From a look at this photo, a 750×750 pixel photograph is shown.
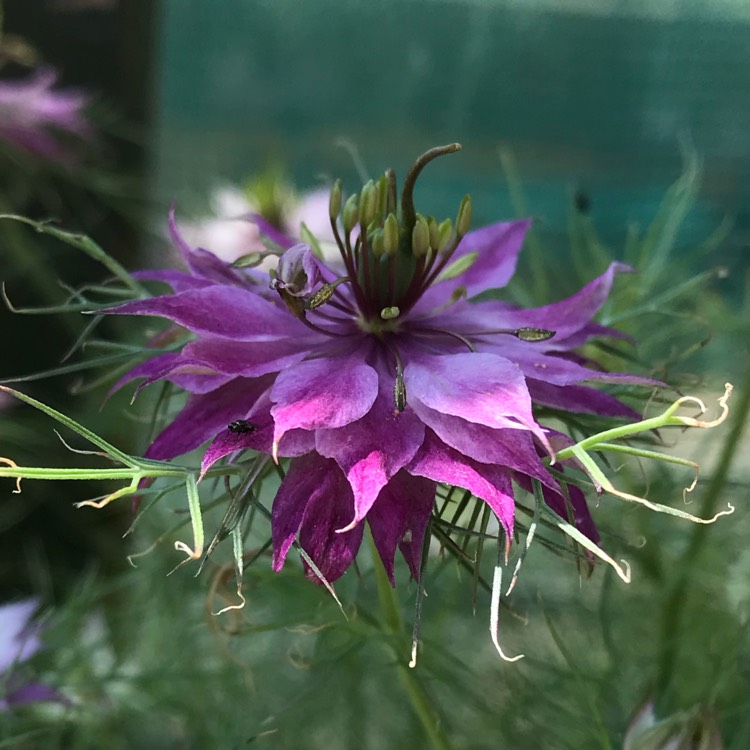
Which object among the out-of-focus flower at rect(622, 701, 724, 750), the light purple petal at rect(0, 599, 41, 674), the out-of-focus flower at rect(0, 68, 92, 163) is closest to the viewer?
the out-of-focus flower at rect(622, 701, 724, 750)

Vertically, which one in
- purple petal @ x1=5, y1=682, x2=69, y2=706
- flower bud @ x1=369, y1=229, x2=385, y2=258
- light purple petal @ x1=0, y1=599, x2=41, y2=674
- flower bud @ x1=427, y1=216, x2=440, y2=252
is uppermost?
flower bud @ x1=427, y1=216, x2=440, y2=252

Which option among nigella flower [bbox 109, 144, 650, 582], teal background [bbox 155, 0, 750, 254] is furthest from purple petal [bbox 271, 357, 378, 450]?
teal background [bbox 155, 0, 750, 254]

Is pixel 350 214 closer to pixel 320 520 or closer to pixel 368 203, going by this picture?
pixel 368 203

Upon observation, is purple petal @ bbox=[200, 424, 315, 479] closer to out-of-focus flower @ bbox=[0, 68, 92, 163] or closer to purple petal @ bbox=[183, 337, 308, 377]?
purple petal @ bbox=[183, 337, 308, 377]

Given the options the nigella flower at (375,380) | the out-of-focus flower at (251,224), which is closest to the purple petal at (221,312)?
the nigella flower at (375,380)

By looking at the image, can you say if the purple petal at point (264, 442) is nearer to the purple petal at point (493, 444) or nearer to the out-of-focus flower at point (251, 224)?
the purple petal at point (493, 444)

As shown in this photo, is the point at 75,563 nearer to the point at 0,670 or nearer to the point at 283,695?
the point at 283,695

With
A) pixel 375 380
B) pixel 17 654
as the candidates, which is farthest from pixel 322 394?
pixel 17 654

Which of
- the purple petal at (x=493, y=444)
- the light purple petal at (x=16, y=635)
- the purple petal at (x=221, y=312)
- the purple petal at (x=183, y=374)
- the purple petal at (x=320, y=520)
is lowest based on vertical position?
the light purple petal at (x=16, y=635)
